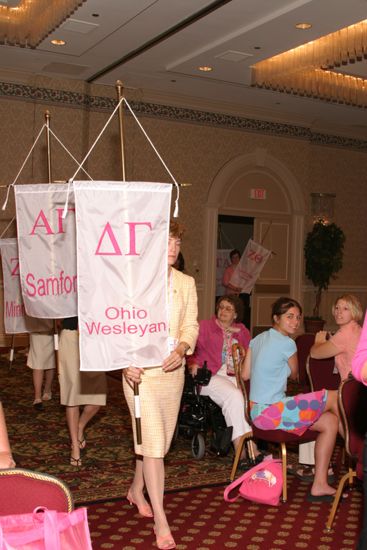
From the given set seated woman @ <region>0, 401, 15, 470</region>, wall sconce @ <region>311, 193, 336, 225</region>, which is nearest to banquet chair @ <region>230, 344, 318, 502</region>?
seated woman @ <region>0, 401, 15, 470</region>

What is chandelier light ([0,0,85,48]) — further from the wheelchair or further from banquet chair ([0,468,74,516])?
banquet chair ([0,468,74,516])

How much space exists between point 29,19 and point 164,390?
5.82 meters

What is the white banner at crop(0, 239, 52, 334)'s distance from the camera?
262 inches

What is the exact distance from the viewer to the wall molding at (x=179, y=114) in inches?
415

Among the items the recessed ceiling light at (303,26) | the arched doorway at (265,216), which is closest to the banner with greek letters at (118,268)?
the recessed ceiling light at (303,26)

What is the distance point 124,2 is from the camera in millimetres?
7398

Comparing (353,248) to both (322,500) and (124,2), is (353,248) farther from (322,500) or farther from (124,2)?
(322,500)

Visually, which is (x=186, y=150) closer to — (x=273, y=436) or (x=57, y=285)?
(x=57, y=285)

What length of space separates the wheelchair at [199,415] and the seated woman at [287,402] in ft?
2.66

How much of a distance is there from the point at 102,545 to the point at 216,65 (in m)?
7.20

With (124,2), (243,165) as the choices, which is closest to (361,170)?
(243,165)

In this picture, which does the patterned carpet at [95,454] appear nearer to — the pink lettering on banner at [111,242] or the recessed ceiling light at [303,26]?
the pink lettering on banner at [111,242]

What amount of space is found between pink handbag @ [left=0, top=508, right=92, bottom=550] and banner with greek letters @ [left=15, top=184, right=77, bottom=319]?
9.27ft

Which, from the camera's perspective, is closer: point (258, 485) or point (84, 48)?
point (258, 485)
